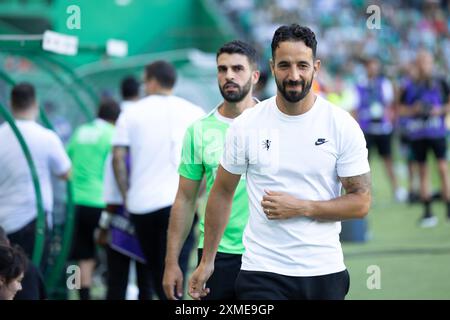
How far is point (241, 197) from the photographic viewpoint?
252 inches

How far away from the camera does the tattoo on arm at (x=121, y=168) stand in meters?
8.46

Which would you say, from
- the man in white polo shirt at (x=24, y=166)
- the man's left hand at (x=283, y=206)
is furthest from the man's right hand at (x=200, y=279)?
the man in white polo shirt at (x=24, y=166)

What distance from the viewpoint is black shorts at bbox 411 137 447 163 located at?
48.3ft

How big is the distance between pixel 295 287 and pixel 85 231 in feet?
18.5

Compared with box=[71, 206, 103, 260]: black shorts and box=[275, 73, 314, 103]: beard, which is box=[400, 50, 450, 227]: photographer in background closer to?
box=[71, 206, 103, 260]: black shorts

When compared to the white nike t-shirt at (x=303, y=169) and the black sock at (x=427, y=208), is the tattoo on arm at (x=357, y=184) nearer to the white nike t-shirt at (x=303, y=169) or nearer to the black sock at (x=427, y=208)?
the white nike t-shirt at (x=303, y=169)

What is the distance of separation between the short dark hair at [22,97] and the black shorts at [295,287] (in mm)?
4110

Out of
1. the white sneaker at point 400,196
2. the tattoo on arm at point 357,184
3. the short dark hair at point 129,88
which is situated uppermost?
the short dark hair at point 129,88

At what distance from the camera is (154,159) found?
26.8ft

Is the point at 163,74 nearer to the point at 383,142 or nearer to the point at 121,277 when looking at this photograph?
the point at 121,277

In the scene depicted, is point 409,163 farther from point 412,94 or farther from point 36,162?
point 36,162

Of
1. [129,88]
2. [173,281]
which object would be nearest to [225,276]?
[173,281]

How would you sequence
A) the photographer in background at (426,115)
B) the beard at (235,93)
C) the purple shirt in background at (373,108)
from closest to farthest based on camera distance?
the beard at (235,93) < the photographer in background at (426,115) < the purple shirt in background at (373,108)

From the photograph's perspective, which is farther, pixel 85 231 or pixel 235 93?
pixel 85 231
